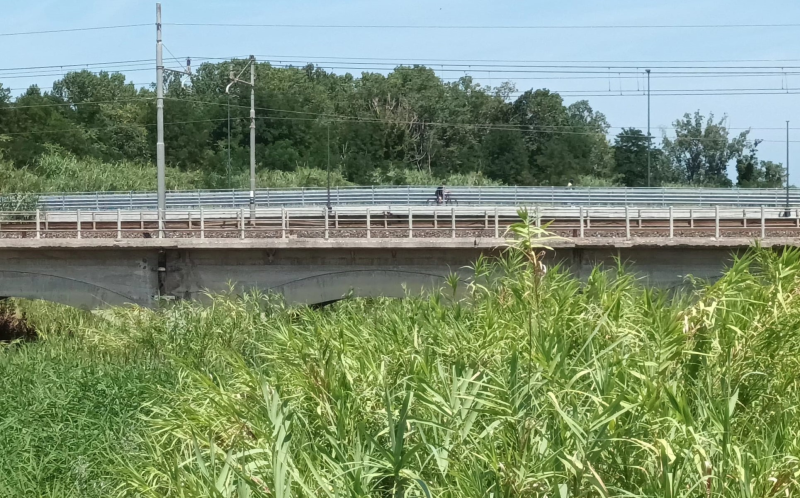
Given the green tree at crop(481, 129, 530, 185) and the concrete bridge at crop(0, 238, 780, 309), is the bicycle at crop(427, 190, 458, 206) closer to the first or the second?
the concrete bridge at crop(0, 238, 780, 309)

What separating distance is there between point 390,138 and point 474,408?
180 feet

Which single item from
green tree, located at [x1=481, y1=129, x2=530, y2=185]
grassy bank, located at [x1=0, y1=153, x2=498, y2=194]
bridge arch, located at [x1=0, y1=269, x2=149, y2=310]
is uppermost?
green tree, located at [x1=481, y1=129, x2=530, y2=185]

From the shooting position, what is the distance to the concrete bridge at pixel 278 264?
21.2 m

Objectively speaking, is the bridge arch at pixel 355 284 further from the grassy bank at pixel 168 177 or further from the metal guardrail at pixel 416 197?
the grassy bank at pixel 168 177

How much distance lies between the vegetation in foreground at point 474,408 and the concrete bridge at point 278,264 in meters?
9.32

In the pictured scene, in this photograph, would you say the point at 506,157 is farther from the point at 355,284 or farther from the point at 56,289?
the point at 56,289

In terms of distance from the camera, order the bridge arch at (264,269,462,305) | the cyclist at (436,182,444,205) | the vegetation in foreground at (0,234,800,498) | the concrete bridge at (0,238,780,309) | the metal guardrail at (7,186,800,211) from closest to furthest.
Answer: the vegetation in foreground at (0,234,800,498) < the concrete bridge at (0,238,780,309) < the bridge arch at (264,269,462,305) < the cyclist at (436,182,444,205) < the metal guardrail at (7,186,800,211)

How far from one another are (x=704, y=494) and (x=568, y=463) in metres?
0.85

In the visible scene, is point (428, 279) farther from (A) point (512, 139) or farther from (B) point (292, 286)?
(A) point (512, 139)

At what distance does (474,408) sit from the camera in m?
6.38

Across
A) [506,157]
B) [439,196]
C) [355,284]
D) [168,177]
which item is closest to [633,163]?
[506,157]

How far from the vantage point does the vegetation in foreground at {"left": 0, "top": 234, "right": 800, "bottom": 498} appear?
5703 mm

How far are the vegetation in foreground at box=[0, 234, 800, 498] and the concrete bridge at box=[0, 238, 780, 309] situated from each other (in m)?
9.32

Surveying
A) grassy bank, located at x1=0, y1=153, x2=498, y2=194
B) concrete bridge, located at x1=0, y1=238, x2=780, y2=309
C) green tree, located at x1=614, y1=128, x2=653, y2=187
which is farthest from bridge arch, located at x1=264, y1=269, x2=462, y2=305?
green tree, located at x1=614, y1=128, x2=653, y2=187
